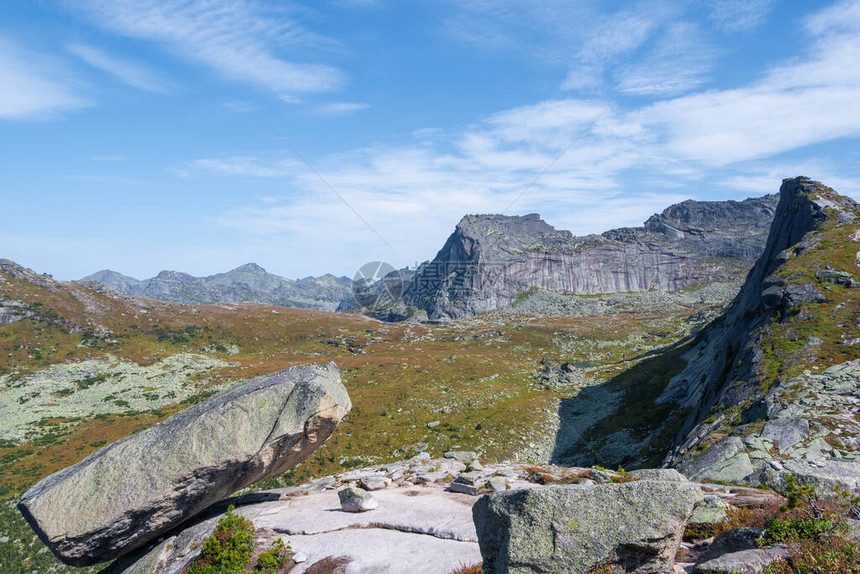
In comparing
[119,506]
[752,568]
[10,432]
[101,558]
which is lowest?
[10,432]

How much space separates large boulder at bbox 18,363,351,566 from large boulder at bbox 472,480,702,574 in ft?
35.3

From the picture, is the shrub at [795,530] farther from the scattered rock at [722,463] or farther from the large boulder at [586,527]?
the scattered rock at [722,463]

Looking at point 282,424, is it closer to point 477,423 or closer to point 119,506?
point 119,506

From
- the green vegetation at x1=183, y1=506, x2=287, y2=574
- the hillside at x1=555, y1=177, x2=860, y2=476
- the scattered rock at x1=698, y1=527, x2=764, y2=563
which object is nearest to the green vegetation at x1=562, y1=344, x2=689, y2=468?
the hillside at x1=555, y1=177, x2=860, y2=476

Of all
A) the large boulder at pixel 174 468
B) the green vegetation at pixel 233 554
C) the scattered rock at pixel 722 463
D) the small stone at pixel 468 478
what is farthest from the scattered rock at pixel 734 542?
the large boulder at pixel 174 468

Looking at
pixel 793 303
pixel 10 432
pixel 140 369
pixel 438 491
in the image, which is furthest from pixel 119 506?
pixel 140 369

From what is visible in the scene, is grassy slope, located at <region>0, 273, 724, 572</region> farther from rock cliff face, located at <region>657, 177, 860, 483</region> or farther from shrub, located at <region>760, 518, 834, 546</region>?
shrub, located at <region>760, 518, 834, 546</region>

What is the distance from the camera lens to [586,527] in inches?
313

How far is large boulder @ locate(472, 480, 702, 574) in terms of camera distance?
769 cm

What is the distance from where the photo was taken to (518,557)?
7688mm

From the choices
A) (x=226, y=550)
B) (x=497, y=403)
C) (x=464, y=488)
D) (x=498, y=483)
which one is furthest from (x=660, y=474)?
(x=497, y=403)

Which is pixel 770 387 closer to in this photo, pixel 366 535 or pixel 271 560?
pixel 366 535

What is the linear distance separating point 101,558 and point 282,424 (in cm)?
795

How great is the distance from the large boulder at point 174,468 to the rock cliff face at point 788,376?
61.0ft
